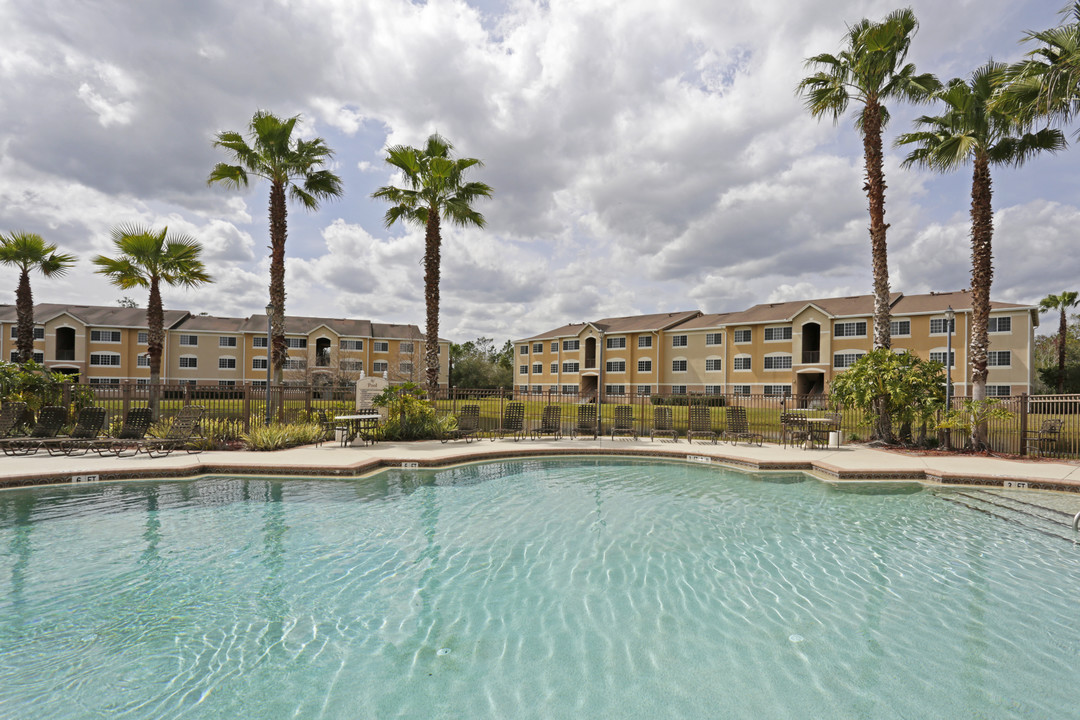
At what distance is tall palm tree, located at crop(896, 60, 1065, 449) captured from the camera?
1471 cm

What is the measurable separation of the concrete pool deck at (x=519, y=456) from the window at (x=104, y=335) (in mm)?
44526

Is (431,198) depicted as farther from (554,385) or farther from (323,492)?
(554,385)

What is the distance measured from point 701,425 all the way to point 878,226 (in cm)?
846

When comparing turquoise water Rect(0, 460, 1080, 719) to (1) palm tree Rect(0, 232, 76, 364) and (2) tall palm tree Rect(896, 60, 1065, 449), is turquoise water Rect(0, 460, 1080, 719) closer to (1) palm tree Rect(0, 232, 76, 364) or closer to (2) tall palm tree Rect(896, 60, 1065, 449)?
(2) tall palm tree Rect(896, 60, 1065, 449)

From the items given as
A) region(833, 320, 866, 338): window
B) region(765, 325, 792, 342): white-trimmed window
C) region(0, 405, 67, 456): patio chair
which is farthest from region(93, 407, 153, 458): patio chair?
region(833, 320, 866, 338): window

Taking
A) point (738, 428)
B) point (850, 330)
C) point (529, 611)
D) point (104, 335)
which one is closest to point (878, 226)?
point (738, 428)

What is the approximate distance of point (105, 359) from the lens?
155 ft

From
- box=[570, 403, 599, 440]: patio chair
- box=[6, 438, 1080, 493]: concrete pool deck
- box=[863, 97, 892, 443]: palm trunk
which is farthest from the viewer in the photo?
box=[570, 403, 599, 440]: patio chair

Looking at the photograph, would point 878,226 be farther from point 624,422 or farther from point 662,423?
point 624,422

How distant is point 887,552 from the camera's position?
643 centimetres

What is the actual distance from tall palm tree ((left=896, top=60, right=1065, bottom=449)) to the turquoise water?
337 inches

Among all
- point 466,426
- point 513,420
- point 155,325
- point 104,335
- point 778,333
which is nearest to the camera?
point 466,426

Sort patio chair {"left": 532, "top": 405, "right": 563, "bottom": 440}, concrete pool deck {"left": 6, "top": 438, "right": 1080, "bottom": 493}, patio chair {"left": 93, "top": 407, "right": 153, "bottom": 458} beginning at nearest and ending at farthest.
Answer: concrete pool deck {"left": 6, "top": 438, "right": 1080, "bottom": 493}
patio chair {"left": 93, "top": 407, "right": 153, "bottom": 458}
patio chair {"left": 532, "top": 405, "right": 563, "bottom": 440}

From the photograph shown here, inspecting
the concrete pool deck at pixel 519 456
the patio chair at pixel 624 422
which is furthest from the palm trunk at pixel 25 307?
the patio chair at pixel 624 422
